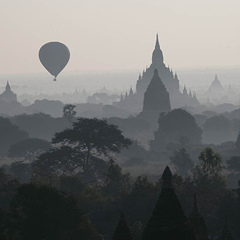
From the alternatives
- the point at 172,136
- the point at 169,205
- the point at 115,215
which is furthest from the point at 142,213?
the point at 172,136

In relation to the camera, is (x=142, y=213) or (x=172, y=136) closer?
(x=142, y=213)

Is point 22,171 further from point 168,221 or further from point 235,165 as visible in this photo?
point 168,221

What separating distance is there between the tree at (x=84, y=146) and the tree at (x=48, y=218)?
40.3 meters

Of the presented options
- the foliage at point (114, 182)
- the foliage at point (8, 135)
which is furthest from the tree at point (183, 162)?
the foliage at point (8, 135)

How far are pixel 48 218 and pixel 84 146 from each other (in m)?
52.7

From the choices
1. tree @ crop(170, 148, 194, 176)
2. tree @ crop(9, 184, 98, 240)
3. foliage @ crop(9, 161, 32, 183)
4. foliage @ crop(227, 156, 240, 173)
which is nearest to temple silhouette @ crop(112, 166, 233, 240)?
tree @ crop(9, 184, 98, 240)

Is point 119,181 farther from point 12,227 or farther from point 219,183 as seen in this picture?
point 12,227

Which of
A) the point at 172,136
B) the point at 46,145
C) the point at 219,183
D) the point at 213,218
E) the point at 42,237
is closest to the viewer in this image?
the point at 42,237

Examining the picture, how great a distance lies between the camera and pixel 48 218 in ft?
202

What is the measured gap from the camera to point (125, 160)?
513 feet

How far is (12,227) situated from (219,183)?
96.6ft

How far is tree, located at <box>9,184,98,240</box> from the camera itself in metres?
61.4

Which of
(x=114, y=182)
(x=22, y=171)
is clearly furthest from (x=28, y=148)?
(x=114, y=182)

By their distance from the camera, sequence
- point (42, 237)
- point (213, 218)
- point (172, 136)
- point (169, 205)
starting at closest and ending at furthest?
1. point (169, 205)
2. point (42, 237)
3. point (213, 218)
4. point (172, 136)
